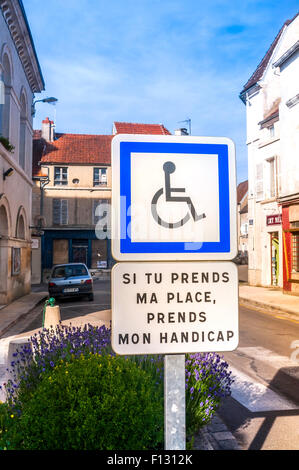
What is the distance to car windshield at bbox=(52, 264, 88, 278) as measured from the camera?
1667 cm

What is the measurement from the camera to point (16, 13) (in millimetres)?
14281

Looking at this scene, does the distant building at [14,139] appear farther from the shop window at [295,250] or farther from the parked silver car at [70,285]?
the shop window at [295,250]

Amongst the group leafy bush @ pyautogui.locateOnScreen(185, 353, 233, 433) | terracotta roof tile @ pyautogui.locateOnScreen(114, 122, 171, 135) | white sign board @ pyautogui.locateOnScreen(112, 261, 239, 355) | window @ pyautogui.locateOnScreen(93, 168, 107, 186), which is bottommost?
leafy bush @ pyautogui.locateOnScreen(185, 353, 233, 433)

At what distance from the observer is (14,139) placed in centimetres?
A: 1642

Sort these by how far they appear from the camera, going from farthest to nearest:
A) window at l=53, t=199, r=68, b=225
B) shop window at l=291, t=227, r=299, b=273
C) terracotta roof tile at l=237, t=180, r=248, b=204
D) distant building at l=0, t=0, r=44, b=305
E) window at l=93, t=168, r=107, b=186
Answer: terracotta roof tile at l=237, t=180, r=248, b=204, window at l=93, t=168, r=107, b=186, window at l=53, t=199, r=68, b=225, shop window at l=291, t=227, r=299, b=273, distant building at l=0, t=0, r=44, b=305

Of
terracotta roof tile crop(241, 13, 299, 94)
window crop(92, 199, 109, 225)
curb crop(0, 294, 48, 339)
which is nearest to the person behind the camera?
curb crop(0, 294, 48, 339)

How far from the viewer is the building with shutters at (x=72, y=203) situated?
35250 millimetres

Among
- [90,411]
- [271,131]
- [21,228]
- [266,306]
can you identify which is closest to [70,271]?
[21,228]

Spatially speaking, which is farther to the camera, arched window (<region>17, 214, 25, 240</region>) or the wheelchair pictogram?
arched window (<region>17, 214, 25, 240</region>)

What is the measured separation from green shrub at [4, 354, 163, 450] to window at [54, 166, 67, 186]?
34.1m

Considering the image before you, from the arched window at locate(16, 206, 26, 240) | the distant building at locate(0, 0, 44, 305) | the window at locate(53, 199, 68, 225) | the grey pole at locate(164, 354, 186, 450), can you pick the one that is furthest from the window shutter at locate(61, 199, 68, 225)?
the grey pole at locate(164, 354, 186, 450)

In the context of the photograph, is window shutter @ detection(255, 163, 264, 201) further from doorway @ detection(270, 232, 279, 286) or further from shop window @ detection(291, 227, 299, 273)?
shop window @ detection(291, 227, 299, 273)

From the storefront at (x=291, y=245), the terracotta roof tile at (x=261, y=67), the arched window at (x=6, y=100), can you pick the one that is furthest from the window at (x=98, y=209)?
the arched window at (x=6, y=100)

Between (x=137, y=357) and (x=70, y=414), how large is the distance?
172 cm
